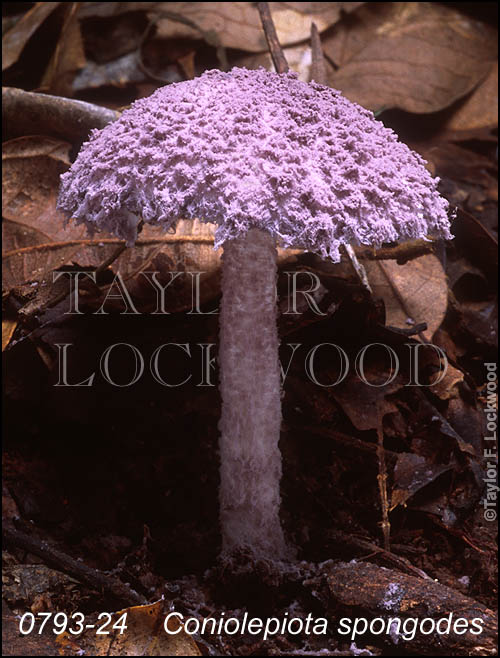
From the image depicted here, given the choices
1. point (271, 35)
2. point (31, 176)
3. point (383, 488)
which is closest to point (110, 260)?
point (31, 176)

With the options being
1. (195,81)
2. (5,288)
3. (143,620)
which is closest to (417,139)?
(195,81)

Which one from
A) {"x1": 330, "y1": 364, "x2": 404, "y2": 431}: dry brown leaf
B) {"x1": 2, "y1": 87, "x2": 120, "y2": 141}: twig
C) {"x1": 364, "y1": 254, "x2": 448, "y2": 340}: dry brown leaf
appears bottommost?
{"x1": 330, "y1": 364, "x2": 404, "y2": 431}: dry brown leaf

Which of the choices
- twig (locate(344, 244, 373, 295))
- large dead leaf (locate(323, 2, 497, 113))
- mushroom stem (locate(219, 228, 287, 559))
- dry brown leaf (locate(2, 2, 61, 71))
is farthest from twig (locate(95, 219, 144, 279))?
large dead leaf (locate(323, 2, 497, 113))

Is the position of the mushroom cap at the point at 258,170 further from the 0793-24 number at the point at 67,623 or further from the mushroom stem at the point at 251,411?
the 0793-24 number at the point at 67,623

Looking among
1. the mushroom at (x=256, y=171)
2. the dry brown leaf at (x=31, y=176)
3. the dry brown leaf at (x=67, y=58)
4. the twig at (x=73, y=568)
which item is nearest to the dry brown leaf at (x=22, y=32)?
the dry brown leaf at (x=67, y=58)

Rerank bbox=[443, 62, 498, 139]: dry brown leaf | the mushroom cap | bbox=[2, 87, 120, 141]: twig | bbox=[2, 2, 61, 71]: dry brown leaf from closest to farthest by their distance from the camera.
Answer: the mushroom cap, bbox=[2, 87, 120, 141]: twig, bbox=[2, 2, 61, 71]: dry brown leaf, bbox=[443, 62, 498, 139]: dry brown leaf

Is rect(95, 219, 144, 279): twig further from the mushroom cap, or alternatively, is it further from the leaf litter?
the mushroom cap

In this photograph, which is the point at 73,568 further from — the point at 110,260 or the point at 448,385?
the point at 448,385
